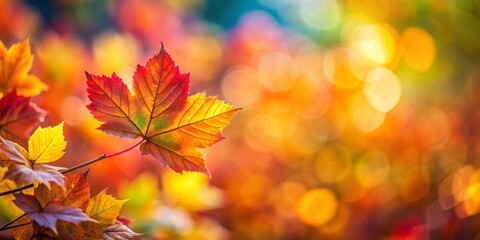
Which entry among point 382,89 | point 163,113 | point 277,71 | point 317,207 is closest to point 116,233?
point 163,113

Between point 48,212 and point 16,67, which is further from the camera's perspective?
point 16,67

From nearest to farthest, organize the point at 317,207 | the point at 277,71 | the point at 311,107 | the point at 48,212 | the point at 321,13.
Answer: the point at 48,212, the point at 317,207, the point at 311,107, the point at 277,71, the point at 321,13

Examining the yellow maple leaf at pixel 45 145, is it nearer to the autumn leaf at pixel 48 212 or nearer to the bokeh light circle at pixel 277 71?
the autumn leaf at pixel 48 212

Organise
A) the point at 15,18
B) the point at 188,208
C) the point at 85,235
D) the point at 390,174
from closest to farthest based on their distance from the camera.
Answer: the point at 85,235
the point at 188,208
the point at 15,18
the point at 390,174

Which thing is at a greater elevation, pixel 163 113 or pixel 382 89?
pixel 382 89

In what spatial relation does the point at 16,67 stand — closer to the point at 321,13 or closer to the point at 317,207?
the point at 317,207

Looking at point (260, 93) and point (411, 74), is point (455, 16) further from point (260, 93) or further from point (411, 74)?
point (260, 93)

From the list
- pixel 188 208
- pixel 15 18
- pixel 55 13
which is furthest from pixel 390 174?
pixel 55 13
